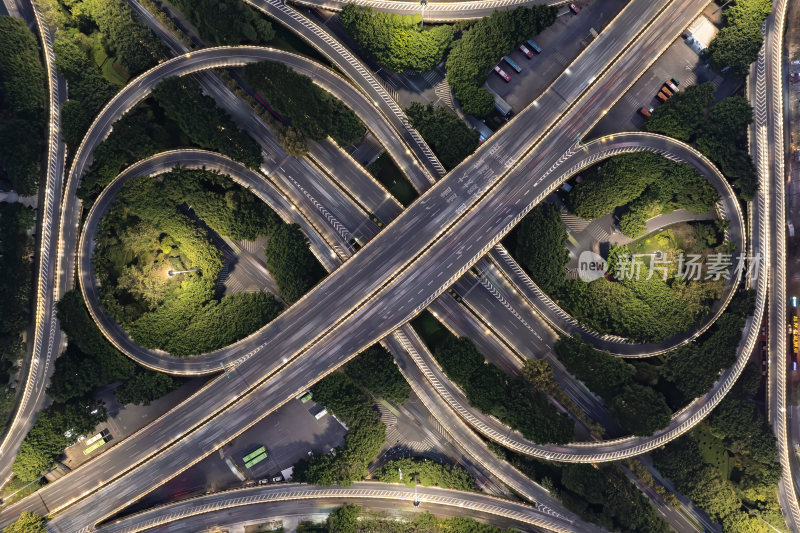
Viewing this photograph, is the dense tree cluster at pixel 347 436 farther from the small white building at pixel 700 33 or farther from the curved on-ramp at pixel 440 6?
the small white building at pixel 700 33

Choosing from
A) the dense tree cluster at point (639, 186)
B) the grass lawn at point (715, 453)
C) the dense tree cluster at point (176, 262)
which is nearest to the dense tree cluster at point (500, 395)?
the grass lawn at point (715, 453)

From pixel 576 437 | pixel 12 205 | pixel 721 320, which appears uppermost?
pixel 12 205

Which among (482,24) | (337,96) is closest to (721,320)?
(482,24)

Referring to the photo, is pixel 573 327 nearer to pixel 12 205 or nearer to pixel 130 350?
pixel 130 350

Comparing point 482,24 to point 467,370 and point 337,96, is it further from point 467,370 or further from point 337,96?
point 467,370

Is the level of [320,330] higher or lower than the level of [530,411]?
higher

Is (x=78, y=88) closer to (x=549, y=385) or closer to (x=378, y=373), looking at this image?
(x=378, y=373)
